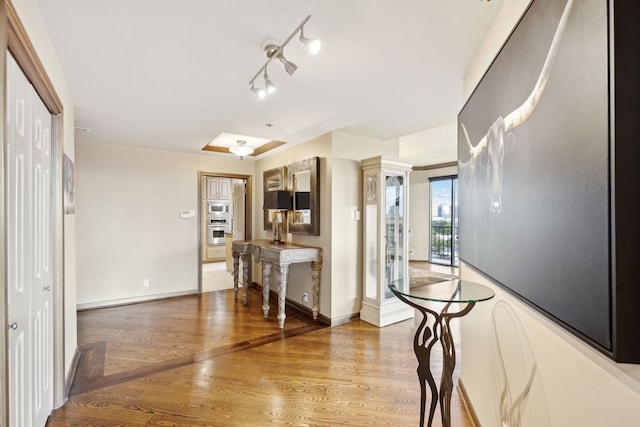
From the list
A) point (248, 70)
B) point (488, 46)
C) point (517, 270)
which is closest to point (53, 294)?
point (248, 70)

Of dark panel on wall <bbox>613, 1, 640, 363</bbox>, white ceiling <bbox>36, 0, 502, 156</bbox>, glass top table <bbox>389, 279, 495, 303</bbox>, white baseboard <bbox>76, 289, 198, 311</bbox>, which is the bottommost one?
white baseboard <bbox>76, 289, 198, 311</bbox>

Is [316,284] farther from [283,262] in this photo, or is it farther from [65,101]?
[65,101]

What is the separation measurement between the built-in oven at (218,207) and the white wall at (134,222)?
121 inches

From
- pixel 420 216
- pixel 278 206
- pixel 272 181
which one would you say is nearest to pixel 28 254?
pixel 278 206

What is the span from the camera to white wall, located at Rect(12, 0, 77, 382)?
52.8 inches

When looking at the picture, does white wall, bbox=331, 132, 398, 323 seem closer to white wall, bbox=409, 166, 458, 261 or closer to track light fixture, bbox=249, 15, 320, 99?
track light fixture, bbox=249, 15, 320, 99

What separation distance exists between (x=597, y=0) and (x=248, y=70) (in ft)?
6.12

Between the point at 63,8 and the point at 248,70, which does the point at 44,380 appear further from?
the point at 248,70

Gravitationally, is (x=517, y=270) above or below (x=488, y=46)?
below

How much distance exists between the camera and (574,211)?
77 cm

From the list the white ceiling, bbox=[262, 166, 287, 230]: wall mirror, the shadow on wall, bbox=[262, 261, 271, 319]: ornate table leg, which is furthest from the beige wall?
bbox=[262, 166, 287, 230]: wall mirror

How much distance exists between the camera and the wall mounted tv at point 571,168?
629 millimetres

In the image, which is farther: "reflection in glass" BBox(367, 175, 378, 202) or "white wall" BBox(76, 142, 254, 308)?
"white wall" BBox(76, 142, 254, 308)

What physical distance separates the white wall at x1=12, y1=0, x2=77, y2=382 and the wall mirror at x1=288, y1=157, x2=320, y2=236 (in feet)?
7.90
